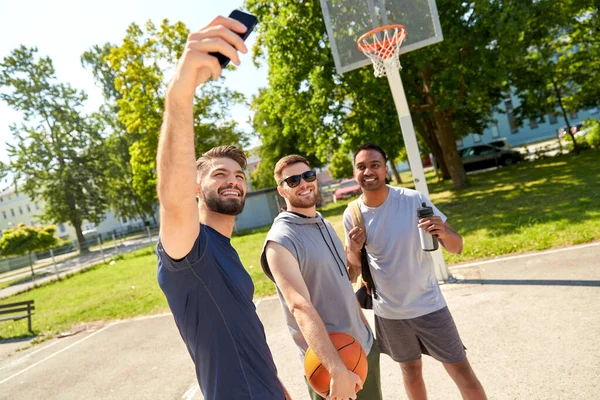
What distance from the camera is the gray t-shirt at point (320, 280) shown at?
2.67 m

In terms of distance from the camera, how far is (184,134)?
4.73 feet

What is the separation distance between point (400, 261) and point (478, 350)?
7.12ft

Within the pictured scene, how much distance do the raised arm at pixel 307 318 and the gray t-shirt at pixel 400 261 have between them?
1.05m

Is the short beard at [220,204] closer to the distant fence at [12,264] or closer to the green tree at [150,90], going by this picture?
the green tree at [150,90]

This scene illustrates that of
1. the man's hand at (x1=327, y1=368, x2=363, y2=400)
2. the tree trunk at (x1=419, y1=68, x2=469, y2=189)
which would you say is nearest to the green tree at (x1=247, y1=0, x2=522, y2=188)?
the tree trunk at (x1=419, y1=68, x2=469, y2=189)

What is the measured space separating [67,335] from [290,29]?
1315 centimetres

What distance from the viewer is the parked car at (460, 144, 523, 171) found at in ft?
92.1

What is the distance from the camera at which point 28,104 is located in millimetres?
38281

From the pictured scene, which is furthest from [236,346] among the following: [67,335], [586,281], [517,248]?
[67,335]

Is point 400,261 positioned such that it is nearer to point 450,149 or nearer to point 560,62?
point 450,149

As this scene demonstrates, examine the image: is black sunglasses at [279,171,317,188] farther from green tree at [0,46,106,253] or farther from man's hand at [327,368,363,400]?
green tree at [0,46,106,253]

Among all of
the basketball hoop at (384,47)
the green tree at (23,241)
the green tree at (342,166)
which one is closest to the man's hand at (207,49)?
the basketball hoop at (384,47)

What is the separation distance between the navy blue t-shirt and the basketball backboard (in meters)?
6.82

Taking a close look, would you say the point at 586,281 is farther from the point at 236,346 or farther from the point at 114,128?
the point at 114,128
